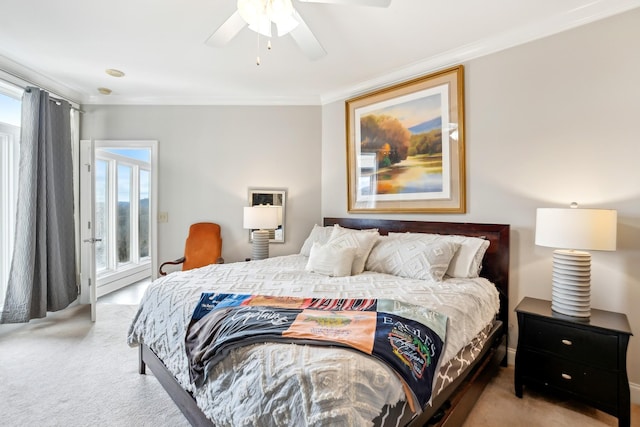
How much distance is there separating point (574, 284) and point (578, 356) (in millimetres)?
425

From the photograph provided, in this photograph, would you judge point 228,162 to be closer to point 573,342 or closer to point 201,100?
point 201,100

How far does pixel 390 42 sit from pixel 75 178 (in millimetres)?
3889

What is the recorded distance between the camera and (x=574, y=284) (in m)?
1.92

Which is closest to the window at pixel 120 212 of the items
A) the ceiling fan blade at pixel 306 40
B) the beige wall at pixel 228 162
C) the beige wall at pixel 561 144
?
the beige wall at pixel 228 162

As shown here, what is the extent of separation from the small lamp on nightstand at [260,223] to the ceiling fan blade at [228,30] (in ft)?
6.01

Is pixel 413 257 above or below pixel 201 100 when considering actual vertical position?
below

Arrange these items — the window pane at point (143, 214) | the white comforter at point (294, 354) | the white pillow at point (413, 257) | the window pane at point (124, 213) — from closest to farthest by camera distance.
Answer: the white comforter at point (294, 354) < the white pillow at point (413, 257) < the window pane at point (124, 213) < the window pane at point (143, 214)

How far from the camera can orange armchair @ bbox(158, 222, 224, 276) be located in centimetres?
375

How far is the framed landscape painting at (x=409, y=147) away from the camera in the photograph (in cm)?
279

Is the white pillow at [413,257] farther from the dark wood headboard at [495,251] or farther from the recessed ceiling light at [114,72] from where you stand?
the recessed ceiling light at [114,72]

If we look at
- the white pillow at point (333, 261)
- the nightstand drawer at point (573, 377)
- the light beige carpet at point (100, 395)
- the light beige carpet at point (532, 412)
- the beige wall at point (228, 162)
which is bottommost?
the light beige carpet at point (532, 412)

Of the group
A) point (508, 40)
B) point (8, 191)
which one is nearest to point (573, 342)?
point (508, 40)

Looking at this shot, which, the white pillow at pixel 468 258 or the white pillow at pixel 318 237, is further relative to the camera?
the white pillow at pixel 318 237

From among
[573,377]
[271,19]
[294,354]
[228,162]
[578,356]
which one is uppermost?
[271,19]
